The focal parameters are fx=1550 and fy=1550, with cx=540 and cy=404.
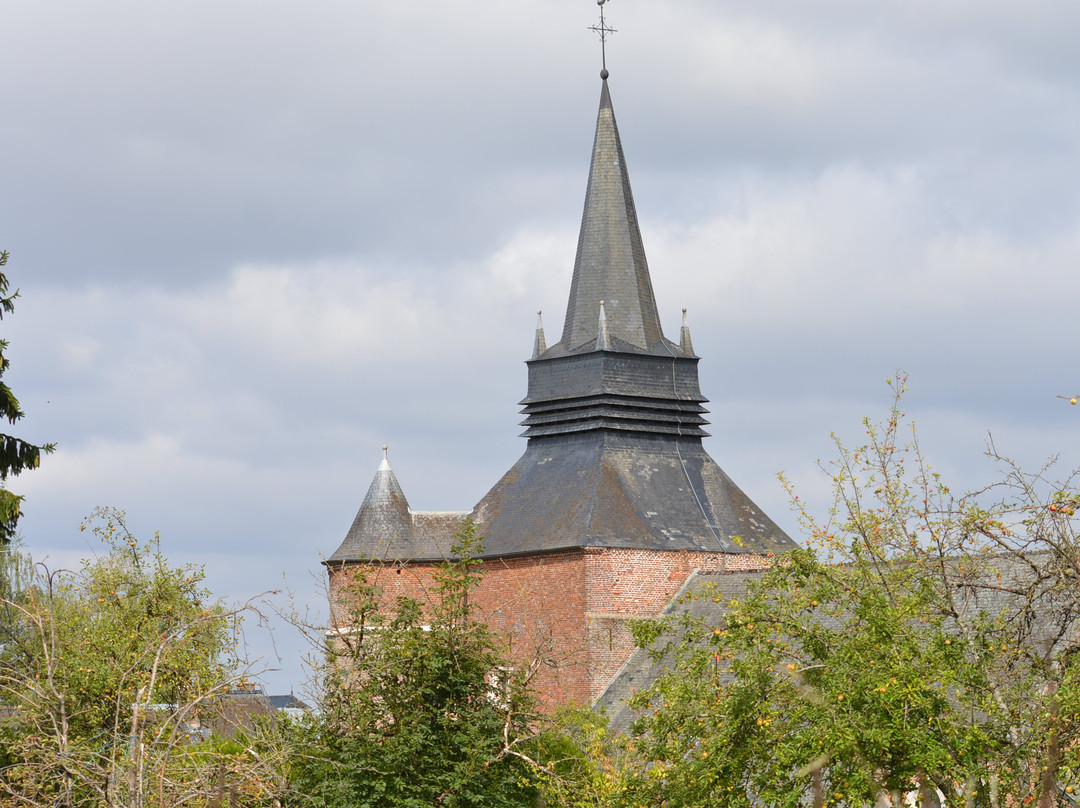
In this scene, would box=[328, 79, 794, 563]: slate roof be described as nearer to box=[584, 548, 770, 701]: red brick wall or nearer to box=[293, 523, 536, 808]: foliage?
box=[584, 548, 770, 701]: red brick wall

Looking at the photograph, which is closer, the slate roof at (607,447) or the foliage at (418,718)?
the foliage at (418,718)

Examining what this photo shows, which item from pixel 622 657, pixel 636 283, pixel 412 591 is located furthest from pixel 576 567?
pixel 636 283

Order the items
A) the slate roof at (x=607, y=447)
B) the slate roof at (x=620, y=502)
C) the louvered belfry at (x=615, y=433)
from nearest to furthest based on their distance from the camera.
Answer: the slate roof at (x=620, y=502) → the louvered belfry at (x=615, y=433) → the slate roof at (x=607, y=447)

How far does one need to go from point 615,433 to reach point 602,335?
251cm

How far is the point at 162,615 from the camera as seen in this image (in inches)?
865

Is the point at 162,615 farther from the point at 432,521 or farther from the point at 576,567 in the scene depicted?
the point at 432,521

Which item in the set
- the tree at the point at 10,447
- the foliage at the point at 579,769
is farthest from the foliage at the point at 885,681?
the tree at the point at 10,447

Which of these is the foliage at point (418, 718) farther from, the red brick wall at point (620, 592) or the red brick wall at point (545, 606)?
the red brick wall at point (620, 592)

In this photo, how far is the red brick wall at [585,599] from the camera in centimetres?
3488

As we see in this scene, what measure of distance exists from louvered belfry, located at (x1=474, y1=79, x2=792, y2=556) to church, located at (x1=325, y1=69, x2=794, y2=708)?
4 centimetres

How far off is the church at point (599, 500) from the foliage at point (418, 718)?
18.5 m

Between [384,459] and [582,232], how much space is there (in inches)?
311

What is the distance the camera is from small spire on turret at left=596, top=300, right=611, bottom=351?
38688 mm

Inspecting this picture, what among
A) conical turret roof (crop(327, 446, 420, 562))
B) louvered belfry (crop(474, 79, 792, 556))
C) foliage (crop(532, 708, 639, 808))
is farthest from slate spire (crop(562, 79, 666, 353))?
foliage (crop(532, 708, 639, 808))
